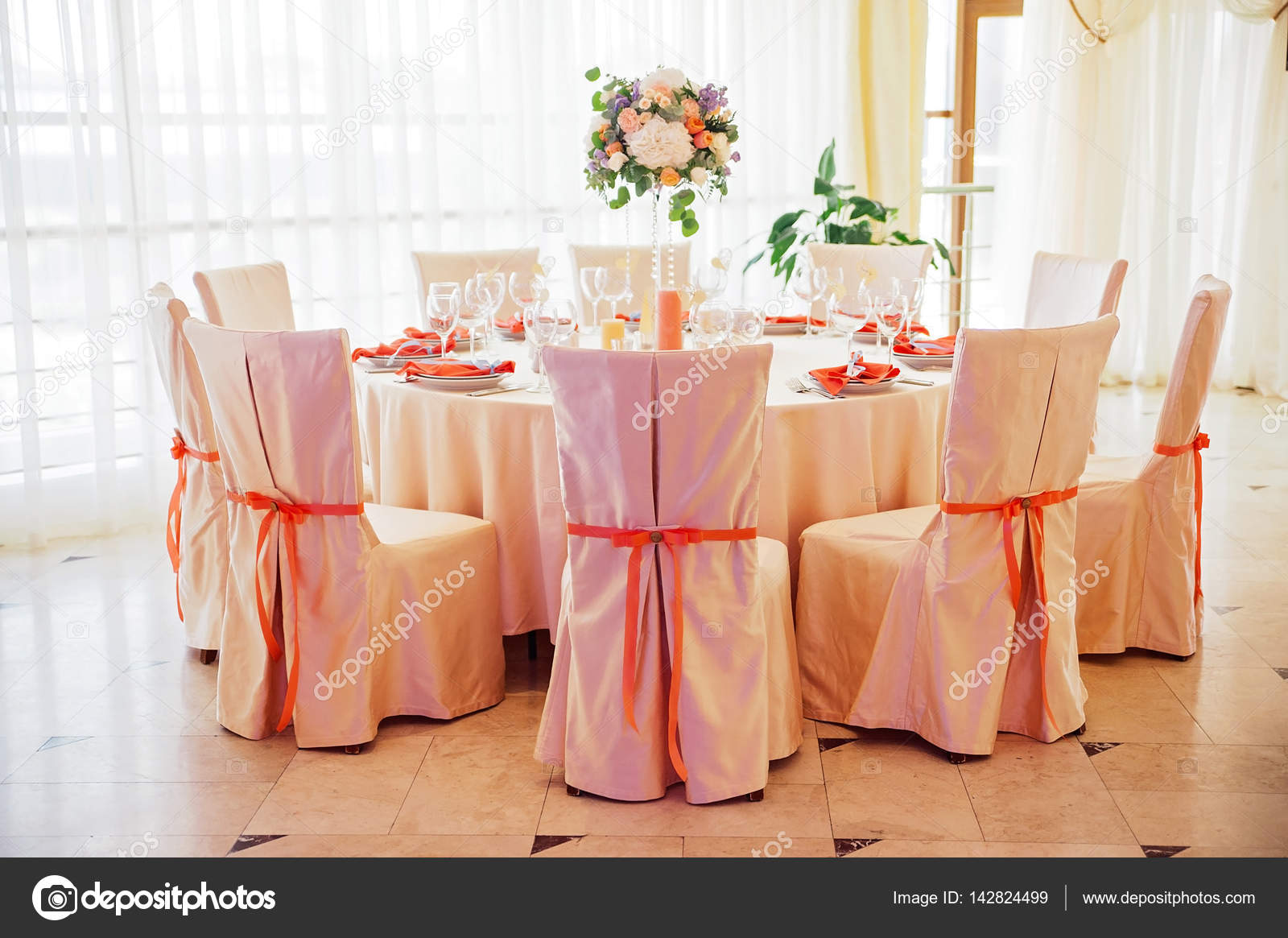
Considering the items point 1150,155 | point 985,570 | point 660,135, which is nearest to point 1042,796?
point 985,570

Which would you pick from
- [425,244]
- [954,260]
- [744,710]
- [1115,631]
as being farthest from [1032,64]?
[744,710]

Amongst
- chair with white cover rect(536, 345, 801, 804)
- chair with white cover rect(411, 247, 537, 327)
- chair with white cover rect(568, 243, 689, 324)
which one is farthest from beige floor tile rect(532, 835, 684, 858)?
chair with white cover rect(568, 243, 689, 324)

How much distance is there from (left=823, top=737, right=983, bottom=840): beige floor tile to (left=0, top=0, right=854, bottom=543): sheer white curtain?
3.14 m

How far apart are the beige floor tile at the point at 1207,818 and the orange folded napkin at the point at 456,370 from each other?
6.02 ft

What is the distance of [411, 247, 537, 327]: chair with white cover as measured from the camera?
4.50 m

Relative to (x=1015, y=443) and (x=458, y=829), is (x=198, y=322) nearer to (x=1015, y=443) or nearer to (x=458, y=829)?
(x=458, y=829)

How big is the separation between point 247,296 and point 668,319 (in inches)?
57.4

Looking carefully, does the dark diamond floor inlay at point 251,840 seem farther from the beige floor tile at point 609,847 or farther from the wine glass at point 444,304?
the wine glass at point 444,304

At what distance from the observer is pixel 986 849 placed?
2496 mm

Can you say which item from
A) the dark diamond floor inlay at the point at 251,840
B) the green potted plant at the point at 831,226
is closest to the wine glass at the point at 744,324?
the dark diamond floor inlay at the point at 251,840

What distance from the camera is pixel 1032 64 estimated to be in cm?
685

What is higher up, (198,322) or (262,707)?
(198,322)

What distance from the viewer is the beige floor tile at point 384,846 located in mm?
2512
